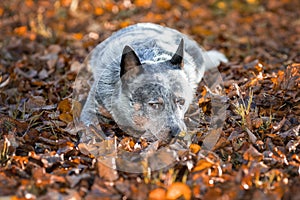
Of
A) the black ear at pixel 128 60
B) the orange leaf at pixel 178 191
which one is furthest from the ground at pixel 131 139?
the black ear at pixel 128 60

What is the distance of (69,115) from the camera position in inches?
188

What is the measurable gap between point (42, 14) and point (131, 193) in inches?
220

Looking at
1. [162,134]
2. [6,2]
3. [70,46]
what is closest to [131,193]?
[162,134]

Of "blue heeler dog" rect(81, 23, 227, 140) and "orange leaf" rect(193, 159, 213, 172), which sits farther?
"blue heeler dog" rect(81, 23, 227, 140)

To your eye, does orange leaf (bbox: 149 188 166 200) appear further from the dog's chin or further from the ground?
the dog's chin

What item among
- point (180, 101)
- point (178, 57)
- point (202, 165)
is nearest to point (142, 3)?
point (178, 57)

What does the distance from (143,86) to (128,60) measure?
0.91 ft

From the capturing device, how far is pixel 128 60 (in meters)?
4.48

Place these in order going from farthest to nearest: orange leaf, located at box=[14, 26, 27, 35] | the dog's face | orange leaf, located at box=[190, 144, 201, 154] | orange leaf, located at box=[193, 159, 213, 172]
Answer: orange leaf, located at box=[14, 26, 27, 35], the dog's face, orange leaf, located at box=[190, 144, 201, 154], orange leaf, located at box=[193, 159, 213, 172]

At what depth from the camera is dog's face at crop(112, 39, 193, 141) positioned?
4.27 m

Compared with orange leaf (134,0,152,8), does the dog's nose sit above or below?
above

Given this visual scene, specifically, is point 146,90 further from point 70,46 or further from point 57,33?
point 57,33

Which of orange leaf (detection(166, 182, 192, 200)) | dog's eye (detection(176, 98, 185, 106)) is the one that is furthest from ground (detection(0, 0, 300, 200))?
dog's eye (detection(176, 98, 185, 106))

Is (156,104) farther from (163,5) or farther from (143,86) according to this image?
(163,5)
